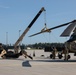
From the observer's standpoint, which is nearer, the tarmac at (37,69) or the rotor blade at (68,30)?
the tarmac at (37,69)

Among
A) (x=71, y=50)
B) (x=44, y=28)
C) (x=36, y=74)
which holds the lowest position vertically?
(x=36, y=74)

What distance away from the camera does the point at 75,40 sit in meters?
28.0

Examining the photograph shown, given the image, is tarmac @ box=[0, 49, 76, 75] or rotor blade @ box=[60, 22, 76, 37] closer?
tarmac @ box=[0, 49, 76, 75]

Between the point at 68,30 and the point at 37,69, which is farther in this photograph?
the point at 68,30

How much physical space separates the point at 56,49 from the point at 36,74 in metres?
20.3

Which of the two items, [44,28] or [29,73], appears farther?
[44,28]

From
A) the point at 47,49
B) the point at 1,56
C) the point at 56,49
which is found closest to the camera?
the point at 1,56

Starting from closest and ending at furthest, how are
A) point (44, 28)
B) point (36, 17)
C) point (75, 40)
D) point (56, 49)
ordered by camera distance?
point (75, 40), point (56, 49), point (44, 28), point (36, 17)

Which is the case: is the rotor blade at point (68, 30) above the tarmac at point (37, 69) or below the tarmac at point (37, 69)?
above

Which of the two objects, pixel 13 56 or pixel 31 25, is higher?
pixel 31 25

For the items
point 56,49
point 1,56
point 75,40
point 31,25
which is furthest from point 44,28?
point 75,40

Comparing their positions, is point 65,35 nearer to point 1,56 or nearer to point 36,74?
point 1,56

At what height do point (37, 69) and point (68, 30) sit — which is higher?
point (68, 30)

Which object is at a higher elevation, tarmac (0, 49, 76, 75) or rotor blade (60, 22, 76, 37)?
rotor blade (60, 22, 76, 37)
